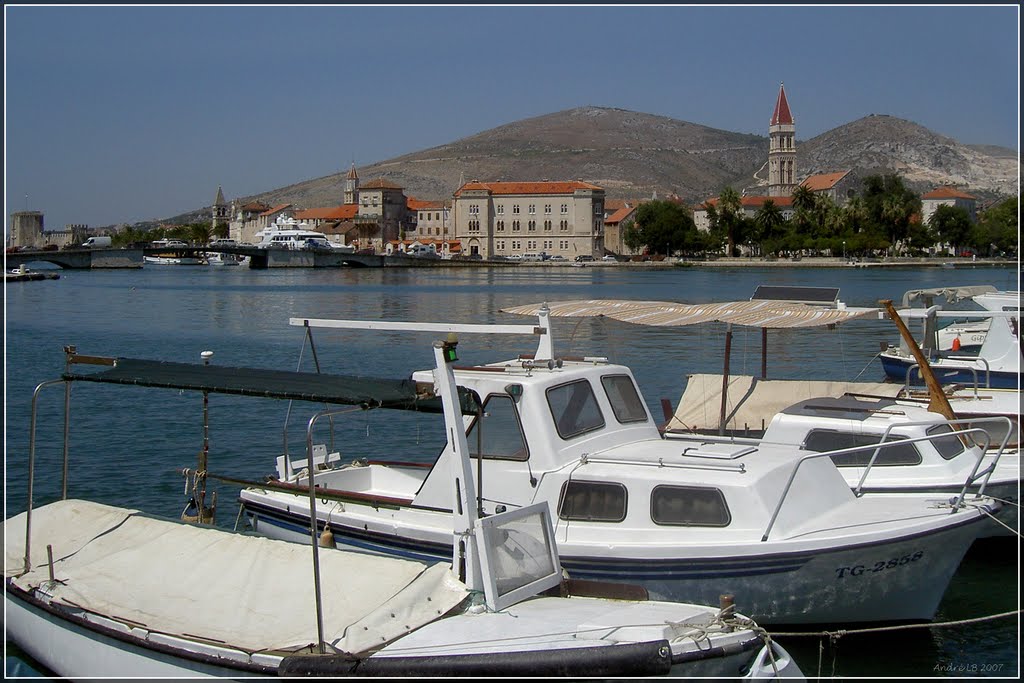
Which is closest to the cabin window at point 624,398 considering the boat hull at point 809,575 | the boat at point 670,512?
the boat at point 670,512

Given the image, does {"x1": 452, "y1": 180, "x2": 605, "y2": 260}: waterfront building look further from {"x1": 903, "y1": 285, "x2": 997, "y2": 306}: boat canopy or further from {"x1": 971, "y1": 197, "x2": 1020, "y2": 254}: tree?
{"x1": 903, "y1": 285, "x2": 997, "y2": 306}: boat canopy

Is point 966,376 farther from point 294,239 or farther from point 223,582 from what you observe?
point 294,239

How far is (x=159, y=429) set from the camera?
24.3 m

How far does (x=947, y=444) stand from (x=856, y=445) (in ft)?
3.77

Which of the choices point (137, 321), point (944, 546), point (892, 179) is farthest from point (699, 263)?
point (944, 546)

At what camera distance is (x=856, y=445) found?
1415cm

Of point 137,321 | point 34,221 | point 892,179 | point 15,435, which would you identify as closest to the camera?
point 15,435

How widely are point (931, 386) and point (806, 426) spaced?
7.02 ft

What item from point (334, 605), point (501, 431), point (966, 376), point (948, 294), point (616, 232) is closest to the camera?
point (334, 605)

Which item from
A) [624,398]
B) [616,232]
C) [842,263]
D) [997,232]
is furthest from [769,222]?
[624,398]

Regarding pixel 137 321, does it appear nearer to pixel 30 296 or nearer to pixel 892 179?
pixel 30 296

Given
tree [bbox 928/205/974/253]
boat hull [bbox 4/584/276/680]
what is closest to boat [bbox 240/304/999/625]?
boat hull [bbox 4/584/276/680]

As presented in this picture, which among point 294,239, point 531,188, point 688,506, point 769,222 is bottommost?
point 688,506

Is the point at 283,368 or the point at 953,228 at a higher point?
the point at 953,228
